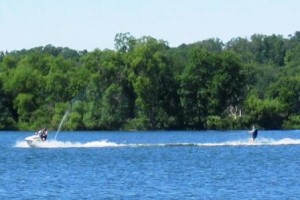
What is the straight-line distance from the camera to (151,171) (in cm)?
6350

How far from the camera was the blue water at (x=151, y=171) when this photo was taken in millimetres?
50000

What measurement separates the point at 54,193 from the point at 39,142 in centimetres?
3982

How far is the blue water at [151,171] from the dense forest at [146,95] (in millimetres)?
53145

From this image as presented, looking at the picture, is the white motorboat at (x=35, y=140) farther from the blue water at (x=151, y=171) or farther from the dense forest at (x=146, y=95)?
the dense forest at (x=146, y=95)

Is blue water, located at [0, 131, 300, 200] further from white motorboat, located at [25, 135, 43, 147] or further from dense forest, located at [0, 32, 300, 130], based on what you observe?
dense forest, located at [0, 32, 300, 130]

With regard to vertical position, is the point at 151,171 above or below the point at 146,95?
below

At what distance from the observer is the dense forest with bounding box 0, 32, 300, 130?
147 m

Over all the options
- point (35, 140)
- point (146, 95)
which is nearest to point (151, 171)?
point (35, 140)

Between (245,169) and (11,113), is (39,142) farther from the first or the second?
(11,113)

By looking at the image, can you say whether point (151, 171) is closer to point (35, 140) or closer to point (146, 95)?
point (35, 140)

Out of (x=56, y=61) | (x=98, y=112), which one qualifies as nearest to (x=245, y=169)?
(x=98, y=112)

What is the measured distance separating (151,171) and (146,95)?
8339cm

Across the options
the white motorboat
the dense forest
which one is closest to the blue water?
the white motorboat

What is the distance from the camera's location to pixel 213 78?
151250 mm
